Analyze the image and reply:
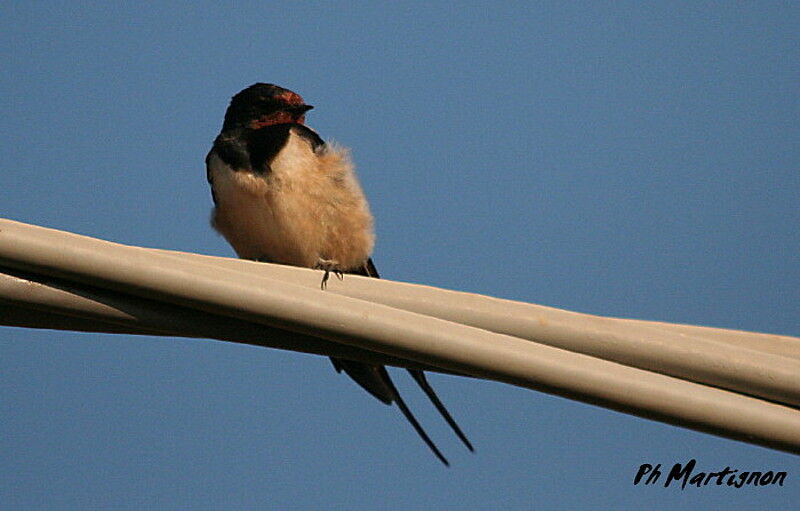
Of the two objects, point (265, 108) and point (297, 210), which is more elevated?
point (265, 108)

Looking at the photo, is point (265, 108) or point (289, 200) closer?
point (289, 200)

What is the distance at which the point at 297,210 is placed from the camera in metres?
3.11

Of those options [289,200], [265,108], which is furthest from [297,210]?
[265,108]

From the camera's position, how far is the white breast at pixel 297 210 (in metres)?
3.12

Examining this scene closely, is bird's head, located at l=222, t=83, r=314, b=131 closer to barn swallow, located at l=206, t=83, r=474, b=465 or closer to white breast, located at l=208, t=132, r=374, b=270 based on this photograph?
barn swallow, located at l=206, t=83, r=474, b=465

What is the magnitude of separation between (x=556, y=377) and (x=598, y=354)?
0.11 metres

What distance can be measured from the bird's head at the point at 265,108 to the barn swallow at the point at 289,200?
5 centimetres

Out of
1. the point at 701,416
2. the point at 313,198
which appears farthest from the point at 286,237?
the point at 701,416

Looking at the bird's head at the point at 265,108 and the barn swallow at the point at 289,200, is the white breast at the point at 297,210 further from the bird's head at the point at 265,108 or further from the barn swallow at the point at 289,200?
the bird's head at the point at 265,108

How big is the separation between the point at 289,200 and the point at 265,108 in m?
0.46

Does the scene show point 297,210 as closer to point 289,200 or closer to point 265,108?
point 289,200

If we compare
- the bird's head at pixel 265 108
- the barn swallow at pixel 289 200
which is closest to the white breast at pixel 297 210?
the barn swallow at pixel 289 200

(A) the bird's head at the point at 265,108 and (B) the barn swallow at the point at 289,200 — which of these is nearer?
(B) the barn swallow at the point at 289,200

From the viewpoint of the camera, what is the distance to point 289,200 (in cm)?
311
